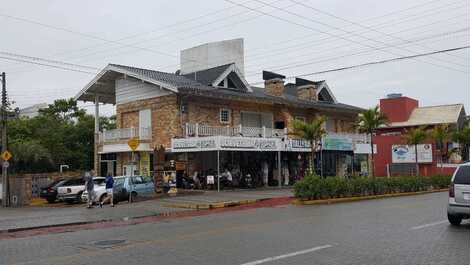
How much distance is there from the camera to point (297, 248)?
31.4ft

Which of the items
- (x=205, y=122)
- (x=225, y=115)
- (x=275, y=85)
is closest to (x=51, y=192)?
(x=205, y=122)

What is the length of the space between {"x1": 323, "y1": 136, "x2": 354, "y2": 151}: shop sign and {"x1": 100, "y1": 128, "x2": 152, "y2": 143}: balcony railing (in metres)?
11.5

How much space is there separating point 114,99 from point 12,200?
11867 millimetres

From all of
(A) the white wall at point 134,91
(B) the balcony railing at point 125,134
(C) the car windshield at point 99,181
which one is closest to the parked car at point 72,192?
(C) the car windshield at point 99,181

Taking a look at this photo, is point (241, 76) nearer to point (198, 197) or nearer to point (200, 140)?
point (200, 140)

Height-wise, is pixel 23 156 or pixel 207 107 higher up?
pixel 207 107

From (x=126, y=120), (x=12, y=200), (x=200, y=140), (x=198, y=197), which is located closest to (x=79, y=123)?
(x=126, y=120)

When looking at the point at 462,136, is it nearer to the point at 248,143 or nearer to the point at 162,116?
the point at 248,143

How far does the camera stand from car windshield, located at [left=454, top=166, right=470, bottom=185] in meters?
12.4

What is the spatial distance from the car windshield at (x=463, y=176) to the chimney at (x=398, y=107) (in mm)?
45812

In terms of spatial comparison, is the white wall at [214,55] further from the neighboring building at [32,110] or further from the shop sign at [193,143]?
the neighboring building at [32,110]

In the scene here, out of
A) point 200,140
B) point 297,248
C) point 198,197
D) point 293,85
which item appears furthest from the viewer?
point 293,85

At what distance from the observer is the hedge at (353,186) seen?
21.9 m

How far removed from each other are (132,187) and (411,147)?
27911mm
